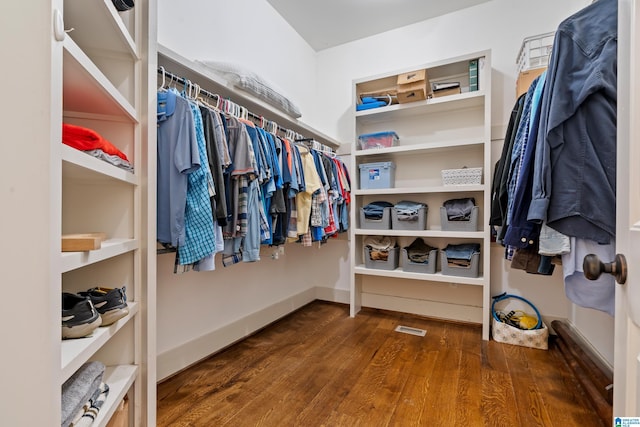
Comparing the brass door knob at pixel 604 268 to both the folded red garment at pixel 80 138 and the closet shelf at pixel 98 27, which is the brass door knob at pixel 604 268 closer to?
the folded red garment at pixel 80 138

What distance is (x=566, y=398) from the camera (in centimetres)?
130

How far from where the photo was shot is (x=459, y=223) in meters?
2.11

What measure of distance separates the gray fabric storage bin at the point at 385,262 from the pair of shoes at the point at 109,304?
1832 mm

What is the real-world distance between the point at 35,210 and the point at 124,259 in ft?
1.67

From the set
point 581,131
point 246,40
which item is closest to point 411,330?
point 581,131

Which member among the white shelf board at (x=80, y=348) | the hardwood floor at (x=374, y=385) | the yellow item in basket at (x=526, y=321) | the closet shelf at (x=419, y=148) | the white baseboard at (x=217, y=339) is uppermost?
the closet shelf at (x=419, y=148)

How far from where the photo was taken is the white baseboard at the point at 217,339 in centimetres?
148

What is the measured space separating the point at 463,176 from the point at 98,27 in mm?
2128

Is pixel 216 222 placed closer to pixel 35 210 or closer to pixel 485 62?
pixel 35 210

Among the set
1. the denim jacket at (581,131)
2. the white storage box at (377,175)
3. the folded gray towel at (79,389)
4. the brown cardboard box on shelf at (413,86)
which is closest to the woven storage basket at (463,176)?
the white storage box at (377,175)

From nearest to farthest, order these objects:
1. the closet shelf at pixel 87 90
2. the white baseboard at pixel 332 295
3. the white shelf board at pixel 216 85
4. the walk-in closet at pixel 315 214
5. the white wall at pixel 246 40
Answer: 1. the walk-in closet at pixel 315 214
2. the closet shelf at pixel 87 90
3. the white shelf board at pixel 216 85
4. the white wall at pixel 246 40
5. the white baseboard at pixel 332 295

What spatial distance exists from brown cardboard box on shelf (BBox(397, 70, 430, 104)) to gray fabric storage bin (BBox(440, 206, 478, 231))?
0.89 m

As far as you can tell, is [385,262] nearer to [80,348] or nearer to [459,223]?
[459,223]

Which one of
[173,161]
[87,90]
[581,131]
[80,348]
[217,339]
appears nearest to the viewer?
[80,348]
